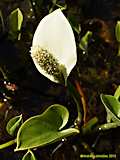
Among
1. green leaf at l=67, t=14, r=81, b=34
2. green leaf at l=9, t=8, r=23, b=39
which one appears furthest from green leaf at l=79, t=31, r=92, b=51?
green leaf at l=9, t=8, r=23, b=39

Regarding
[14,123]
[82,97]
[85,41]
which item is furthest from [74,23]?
[14,123]

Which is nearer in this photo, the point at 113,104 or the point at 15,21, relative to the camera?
the point at 113,104

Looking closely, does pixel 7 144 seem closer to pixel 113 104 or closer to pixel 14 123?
pixel 14 123

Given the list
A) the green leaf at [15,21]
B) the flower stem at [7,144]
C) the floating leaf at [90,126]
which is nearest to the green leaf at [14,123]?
the flower stem at [7,144]

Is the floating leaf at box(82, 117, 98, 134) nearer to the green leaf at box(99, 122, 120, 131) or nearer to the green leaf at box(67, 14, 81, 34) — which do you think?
the green leaf at box(99, 122, 120, 131)

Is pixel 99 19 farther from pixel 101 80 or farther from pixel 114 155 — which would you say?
pixel 114 155

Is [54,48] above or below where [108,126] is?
above

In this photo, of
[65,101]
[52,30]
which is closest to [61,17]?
[52,30]
